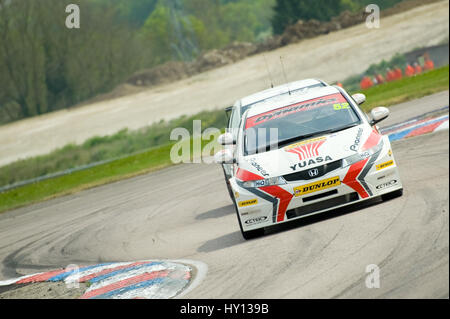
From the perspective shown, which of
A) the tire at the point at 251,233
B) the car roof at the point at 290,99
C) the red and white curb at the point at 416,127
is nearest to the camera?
the tire at the point at 251,233

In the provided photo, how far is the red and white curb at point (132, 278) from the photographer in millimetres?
6840

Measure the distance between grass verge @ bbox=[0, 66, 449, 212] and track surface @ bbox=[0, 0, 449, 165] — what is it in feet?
29.8

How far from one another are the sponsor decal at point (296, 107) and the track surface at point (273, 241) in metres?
1.39

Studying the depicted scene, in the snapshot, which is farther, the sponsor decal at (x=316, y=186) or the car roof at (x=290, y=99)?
the car roof at (x=290, y=99)

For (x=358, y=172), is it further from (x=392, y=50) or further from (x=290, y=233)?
(x=392, y=50)

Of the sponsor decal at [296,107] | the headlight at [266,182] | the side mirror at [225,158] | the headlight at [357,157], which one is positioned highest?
the sponsor decal at [296,107]

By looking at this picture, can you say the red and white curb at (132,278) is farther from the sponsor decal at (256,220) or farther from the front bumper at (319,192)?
the front bumper at (319,192)

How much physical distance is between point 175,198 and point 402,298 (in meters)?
10.2

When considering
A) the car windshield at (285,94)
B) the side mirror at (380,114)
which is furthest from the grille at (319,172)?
the car windshield at (285,94)

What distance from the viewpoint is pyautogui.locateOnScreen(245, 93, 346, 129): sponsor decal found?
948cm

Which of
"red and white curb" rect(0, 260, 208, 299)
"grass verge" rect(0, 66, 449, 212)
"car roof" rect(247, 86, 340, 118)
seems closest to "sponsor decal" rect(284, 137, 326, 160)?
"car roof" rect(247, 86, 340, 118)

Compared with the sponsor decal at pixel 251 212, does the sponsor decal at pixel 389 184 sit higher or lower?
higher

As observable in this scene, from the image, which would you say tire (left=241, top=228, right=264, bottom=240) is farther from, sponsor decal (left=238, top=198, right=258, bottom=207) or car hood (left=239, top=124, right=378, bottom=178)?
car hood (left=239, top=124, right=378, bottom=178)

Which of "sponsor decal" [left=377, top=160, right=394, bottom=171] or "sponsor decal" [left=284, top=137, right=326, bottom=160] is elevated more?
"sponsor decal" [left=284, top=137, right=326, bottom=160]
